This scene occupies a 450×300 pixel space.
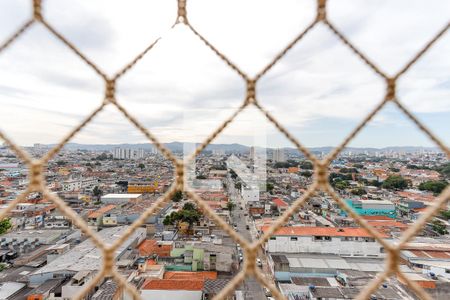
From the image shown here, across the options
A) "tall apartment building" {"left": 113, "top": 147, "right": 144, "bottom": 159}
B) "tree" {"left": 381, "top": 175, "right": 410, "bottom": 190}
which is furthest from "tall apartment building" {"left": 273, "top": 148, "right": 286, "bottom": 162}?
"tall apartment building" {"left": 113, "top": 147, "right": 144, "bottom": 159}

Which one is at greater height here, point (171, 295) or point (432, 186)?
point (432, 186)

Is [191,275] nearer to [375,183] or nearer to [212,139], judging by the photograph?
[212,139]

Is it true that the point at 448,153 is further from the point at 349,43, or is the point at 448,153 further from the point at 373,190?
the point at 373,190

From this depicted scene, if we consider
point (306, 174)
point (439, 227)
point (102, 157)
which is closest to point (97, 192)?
point (102, 157)

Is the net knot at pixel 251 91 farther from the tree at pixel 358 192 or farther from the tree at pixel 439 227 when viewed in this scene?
the tree at pixel 358 192

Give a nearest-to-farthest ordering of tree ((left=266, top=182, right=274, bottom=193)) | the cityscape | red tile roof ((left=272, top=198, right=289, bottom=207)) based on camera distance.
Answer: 1. the cityscape
2. red tile roof ((left=272, top=198, right=289, bottom=207))
3. tree ((left=266, top=182, right=274, bottom=193))

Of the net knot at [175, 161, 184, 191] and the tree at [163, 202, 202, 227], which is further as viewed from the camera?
the tree at [163, 202, 202, 227]

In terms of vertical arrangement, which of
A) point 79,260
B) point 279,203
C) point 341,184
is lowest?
point 79,260

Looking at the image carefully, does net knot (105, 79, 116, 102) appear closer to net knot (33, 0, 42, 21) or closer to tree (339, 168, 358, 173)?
net knot (33, 0, 42, 21)

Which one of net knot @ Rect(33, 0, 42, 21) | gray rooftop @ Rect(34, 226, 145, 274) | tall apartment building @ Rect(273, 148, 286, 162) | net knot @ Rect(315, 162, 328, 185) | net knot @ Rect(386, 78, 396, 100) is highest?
tall apartment building @ Rect(273, 148, 286, 162)
